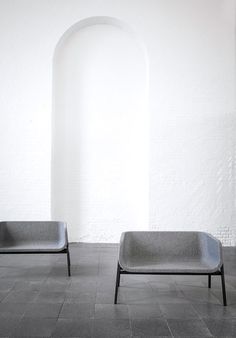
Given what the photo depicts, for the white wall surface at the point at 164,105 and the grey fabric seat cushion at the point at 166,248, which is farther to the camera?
the white wall surface at the point at 164,105

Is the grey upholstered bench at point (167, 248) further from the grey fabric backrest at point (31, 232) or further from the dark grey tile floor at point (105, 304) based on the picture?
the grey fabric backrest at point (31, 232)

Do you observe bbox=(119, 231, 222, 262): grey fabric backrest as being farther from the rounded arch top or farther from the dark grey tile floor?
the rounded arch top

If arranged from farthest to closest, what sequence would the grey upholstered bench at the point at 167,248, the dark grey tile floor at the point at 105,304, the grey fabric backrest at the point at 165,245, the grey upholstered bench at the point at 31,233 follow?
1. the grey upholstered bench at the point at 31,233
2. the grey fabric backrest at the point at 165,245
3. the grey upholstered bench at the point at 167,248
4. the dark grey tile floor at the point at 105,304

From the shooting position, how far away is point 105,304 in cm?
307

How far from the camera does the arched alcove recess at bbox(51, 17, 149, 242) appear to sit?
21.1ft

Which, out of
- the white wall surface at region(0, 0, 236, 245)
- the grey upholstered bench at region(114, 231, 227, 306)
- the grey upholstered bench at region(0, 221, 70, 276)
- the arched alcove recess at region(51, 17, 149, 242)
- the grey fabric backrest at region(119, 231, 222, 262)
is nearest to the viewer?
the grey upholstered bench at region(114, 231, 227, 306)

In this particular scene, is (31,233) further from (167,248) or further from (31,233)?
(167,248)

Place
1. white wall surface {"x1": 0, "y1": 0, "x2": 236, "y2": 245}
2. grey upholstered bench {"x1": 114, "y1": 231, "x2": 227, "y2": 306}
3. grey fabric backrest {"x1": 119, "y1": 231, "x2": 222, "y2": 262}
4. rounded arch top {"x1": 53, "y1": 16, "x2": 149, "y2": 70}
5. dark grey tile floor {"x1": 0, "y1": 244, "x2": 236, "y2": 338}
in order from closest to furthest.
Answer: dark grey tile floor {"x1": 0, "y1": 244, "x2": 236, "y2": 338}, grey upholstered bench {"x1": 114, "y1": 231, "x2": 227, "y2": 306}, grey fabric backrest {"x1": 119, "y1": 231, "x2": 222, "y2": 262}, white wall surface {"x1": 0, "y1": 0, "x2": 236, "y2": 245}, rounded arch top {"x1": 53, "y1": 16, "x2": 149, "y2": 70}

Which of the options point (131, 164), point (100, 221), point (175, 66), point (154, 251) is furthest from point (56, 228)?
point (175, 66)

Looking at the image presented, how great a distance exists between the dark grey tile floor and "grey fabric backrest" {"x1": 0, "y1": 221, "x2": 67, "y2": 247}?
38 cm

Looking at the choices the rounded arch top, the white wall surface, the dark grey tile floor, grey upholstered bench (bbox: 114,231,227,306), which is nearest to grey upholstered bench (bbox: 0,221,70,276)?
the dark grey tile floor

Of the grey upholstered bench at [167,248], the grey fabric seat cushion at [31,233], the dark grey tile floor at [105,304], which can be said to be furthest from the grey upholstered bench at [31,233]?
the grey upholstered bench at [167,248]

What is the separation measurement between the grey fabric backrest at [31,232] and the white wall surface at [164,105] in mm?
1672

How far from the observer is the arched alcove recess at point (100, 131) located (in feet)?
21.1
